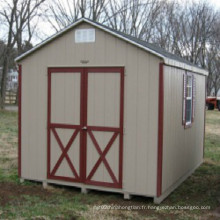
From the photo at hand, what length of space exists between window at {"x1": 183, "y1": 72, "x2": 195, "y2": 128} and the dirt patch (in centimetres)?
313

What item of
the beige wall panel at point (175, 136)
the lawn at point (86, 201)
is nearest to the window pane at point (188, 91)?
the beige wall panel at point (175, 136)

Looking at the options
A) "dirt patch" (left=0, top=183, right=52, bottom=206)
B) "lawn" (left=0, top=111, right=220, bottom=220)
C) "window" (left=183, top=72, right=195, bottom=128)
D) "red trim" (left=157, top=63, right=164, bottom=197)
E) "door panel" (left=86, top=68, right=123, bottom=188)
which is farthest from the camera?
"window" (left=183, top=72, right=195, bottom=128)

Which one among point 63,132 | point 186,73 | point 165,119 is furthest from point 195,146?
point 63,132

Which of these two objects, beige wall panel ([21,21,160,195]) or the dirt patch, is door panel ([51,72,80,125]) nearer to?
beige wall panel ([21,21,160,195])

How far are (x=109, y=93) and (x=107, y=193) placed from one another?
6.02ft

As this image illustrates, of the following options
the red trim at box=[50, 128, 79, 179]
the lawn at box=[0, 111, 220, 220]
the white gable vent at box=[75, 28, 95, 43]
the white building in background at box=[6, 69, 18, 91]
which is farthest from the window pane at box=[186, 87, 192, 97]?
the white building in background at box=[6, 69, 18, 91]

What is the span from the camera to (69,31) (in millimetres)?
7160

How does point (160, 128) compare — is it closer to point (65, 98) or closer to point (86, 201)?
point (86, 201)

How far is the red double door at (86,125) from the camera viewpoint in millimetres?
6824

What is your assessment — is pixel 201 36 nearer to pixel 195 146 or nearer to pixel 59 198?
pixel 195 146

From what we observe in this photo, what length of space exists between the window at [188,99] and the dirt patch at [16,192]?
10.3ft

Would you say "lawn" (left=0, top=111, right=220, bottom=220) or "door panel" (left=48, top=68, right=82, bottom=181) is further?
"door panel" (left=48, top=68, right=82, bottom=181)

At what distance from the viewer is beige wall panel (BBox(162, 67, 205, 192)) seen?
22.3 feet

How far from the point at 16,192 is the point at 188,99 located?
4012 millimetres
